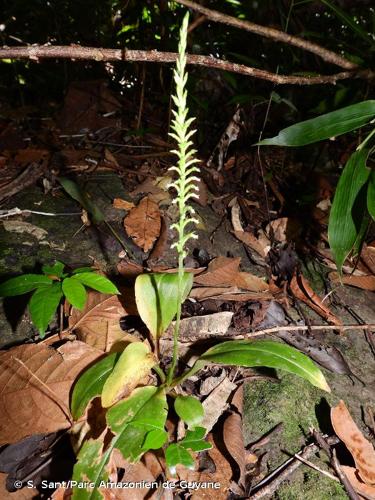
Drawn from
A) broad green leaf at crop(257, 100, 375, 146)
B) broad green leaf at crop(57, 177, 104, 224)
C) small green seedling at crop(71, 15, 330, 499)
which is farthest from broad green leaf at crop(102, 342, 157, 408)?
broad green leaf at crop(57, 177, 104, 224)

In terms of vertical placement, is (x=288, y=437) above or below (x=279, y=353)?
below

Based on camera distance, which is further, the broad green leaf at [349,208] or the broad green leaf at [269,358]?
the broad green leaf at [349,208]

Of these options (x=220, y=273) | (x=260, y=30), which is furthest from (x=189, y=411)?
(x=260, y=30)

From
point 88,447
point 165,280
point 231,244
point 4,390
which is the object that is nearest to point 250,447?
point 88,447

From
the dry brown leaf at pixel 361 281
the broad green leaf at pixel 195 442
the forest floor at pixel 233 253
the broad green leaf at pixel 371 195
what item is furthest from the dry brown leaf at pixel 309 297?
the broad green leaf at pixel 195 442

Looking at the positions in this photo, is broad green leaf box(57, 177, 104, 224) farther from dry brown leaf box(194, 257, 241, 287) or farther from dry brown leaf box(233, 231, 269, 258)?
dry brown leaf box(233, 231, 269, 258)

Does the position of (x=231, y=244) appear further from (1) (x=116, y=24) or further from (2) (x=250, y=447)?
(1) (x=116, y=24)

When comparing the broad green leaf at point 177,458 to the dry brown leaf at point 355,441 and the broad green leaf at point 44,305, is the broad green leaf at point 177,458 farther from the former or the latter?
the dry brown leaf at point 355,441
